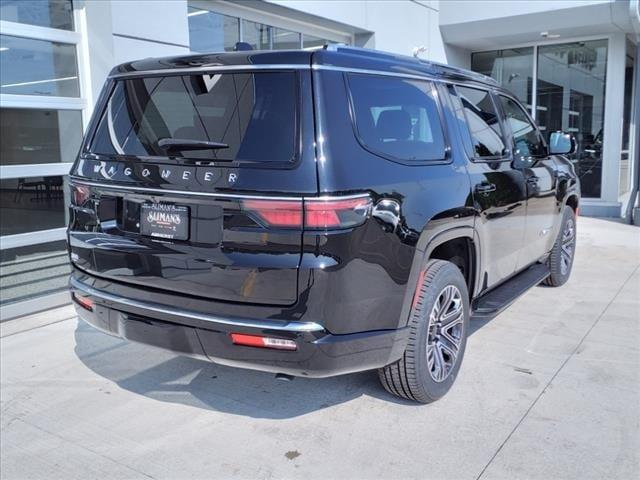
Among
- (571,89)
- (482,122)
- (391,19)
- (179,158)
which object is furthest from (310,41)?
(179,158)

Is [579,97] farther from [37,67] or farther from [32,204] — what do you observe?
[32,204]

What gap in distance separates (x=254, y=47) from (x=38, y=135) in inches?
105

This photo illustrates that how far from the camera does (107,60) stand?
5.85 metres

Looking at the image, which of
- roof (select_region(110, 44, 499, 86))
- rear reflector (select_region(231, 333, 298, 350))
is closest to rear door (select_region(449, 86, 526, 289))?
roof (select_region(110, 44, 499, 86))

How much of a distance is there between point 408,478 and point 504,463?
501 millimetres

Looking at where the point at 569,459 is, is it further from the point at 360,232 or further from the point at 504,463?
the point at 360,232

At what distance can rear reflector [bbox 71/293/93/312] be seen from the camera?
3297 mm

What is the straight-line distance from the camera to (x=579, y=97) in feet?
39.4

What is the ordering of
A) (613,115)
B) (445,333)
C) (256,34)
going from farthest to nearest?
(613,115), (256,34), (445,333)

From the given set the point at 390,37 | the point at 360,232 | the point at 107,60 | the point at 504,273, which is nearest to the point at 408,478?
the point at 360,232

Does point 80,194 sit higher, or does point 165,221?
point 80,194

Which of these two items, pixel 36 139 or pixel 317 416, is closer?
pixel 317 416

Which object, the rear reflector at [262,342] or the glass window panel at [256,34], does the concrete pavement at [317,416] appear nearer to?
the rear reflector at [262,342]

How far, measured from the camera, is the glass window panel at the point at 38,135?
17.4ft
